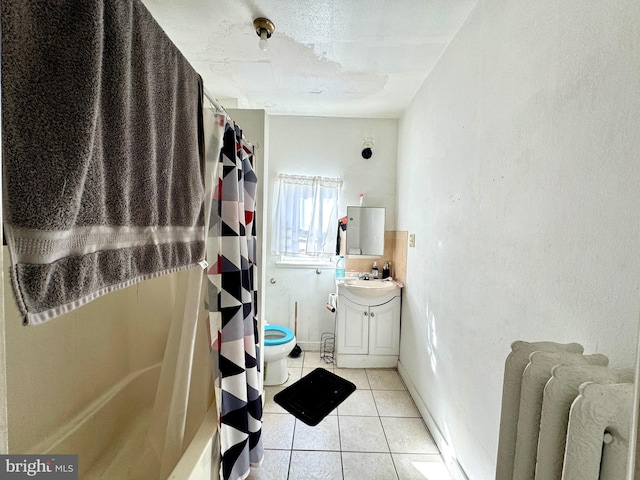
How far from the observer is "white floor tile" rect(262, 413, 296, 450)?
5.09 feet

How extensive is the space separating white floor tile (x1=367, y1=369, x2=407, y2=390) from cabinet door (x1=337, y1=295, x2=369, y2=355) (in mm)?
207

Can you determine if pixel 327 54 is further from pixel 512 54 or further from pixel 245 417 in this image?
pixel 245 417

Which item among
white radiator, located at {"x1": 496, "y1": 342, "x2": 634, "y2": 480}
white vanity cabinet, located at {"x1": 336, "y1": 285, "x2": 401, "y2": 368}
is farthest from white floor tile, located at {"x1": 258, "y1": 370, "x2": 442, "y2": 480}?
white radiator, located at {"x1": 496, "y1": 342, "x2": 634, "y2": 480}

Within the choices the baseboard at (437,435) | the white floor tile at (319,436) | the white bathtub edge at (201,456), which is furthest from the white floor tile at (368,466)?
the white bathtub edge at (201,456)

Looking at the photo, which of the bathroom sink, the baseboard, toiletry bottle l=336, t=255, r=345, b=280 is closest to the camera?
the baseboard

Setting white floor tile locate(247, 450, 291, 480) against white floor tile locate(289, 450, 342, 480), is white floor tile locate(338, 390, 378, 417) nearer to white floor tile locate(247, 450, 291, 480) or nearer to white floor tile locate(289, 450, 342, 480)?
white floor tile locate(289, 450, 342, 480)

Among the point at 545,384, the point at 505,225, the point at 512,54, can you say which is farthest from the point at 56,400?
the point at 512,54

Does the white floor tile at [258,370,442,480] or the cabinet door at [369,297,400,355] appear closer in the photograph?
the white floor tile at [258,370,442,480]

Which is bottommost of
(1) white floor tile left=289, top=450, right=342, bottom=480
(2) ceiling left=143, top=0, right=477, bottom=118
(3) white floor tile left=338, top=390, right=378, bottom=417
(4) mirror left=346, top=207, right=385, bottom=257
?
(1) white floor tile left=289, top=450, right=342, bottom=480

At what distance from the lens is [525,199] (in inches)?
36.6

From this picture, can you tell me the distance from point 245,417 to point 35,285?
98 centimetres

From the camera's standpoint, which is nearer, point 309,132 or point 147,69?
point 147,69

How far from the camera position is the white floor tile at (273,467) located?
135 centimetres

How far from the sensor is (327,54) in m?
1.68
